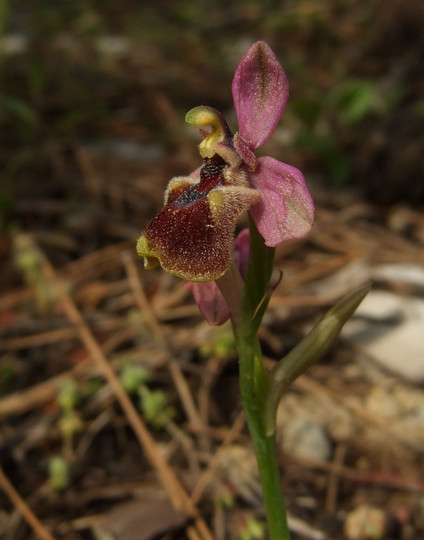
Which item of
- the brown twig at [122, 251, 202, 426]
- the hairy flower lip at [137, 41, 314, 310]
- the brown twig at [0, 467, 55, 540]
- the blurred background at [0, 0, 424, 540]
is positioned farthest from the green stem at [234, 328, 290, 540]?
the brown twig at [122, 251, 202, 426]

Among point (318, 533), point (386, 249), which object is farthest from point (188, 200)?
point (386, 249)

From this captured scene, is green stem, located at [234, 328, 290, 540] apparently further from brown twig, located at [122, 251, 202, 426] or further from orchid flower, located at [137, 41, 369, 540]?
brown twig, located at [122, 251, 202, 426]

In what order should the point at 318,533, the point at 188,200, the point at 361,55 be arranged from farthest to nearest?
the point at 361,55, the point at 318,533, the point at 188,200

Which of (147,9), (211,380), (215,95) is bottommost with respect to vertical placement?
(211,380)

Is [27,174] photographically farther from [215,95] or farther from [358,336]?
[358,336]

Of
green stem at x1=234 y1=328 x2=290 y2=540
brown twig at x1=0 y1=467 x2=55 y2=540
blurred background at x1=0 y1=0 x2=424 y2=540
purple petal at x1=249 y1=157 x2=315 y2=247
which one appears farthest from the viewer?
blurred background at x1=0 y1=0 x2=424 y2=540

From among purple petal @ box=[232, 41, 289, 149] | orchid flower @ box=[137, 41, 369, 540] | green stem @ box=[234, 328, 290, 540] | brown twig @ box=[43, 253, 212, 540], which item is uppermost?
purple petal @ box=[232, 41, 289, 149]

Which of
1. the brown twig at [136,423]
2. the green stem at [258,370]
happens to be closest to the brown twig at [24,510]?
the brown twig at [136,423]
